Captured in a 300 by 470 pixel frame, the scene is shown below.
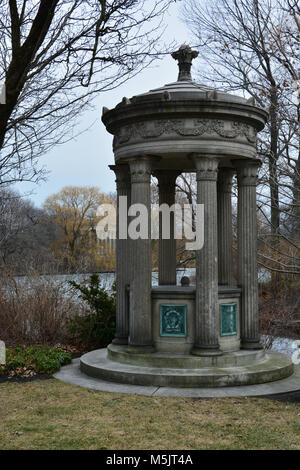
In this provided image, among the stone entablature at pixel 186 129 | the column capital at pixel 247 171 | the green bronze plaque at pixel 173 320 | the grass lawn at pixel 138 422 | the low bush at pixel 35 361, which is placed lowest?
the grass lawn at pixel 138 422

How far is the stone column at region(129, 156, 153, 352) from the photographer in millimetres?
9938

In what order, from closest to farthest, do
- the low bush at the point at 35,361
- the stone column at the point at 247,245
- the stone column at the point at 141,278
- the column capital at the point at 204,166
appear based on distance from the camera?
1. the column capital at the point at 204,166
2. the stone column at the point at 141,278
3. the low bush at the point at 35,361
4. the stone column at the point at 247,245

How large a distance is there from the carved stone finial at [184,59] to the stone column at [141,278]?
7.60 feet

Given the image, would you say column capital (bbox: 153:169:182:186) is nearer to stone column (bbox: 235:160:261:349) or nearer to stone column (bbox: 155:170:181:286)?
stone column (bbox: 155:170:181:286)

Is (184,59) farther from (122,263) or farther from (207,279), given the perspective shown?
(207,279)

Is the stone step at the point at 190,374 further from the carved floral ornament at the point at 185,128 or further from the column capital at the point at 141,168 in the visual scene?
the carved floral ornament at the point at 185,128

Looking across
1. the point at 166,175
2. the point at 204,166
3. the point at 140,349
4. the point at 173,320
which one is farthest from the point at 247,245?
the point at 140,349

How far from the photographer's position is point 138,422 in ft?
23.0

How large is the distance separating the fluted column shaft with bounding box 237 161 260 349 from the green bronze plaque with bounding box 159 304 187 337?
1283 millimetres

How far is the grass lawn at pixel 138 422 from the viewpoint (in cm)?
622

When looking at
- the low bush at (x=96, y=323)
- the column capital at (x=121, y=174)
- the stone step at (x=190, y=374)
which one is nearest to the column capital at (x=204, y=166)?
the column capital at (x=121, y=174)

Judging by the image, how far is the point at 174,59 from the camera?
11367 mm

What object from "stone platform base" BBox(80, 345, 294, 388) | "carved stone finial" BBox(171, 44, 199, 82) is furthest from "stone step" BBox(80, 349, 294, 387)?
"carved stone finial" BBox(171, 44, 199, 82)
